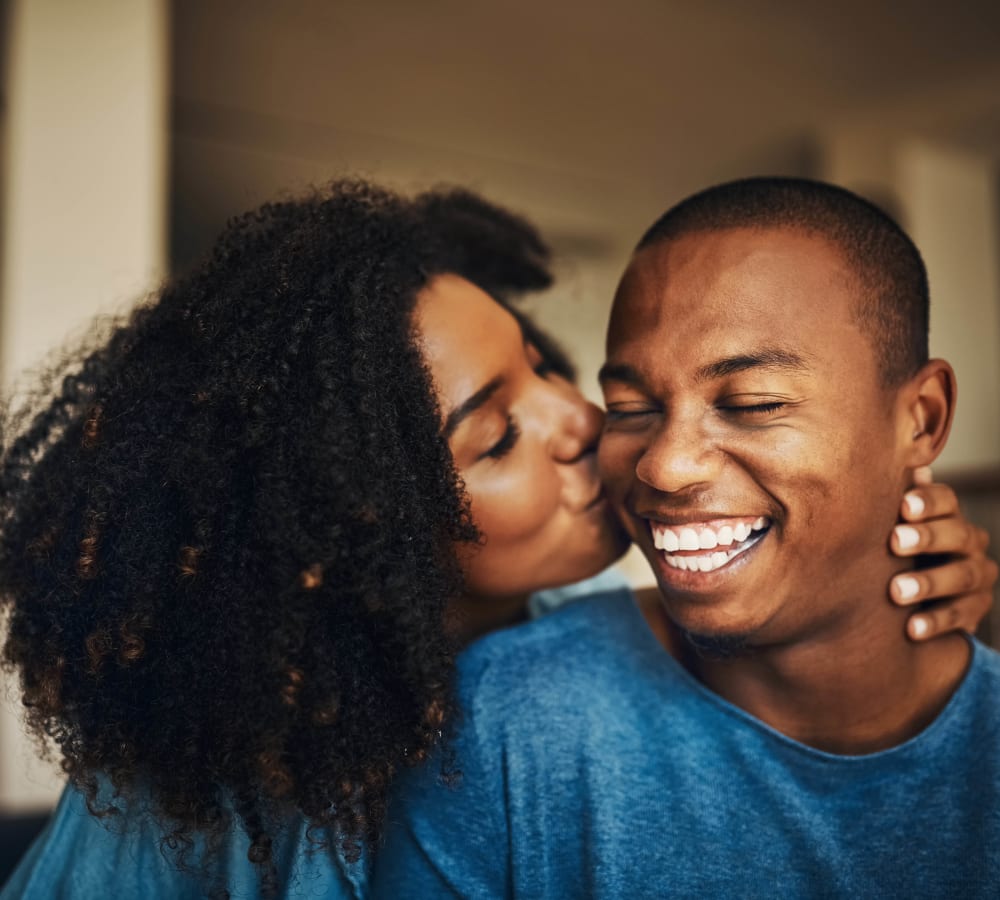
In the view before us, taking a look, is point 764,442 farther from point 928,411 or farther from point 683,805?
point 683,805

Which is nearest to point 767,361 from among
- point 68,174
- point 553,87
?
point 68,174

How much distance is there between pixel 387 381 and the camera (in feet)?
4.23

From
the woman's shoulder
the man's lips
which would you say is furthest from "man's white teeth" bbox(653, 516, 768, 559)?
the woman's shoulder

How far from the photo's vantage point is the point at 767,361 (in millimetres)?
1241

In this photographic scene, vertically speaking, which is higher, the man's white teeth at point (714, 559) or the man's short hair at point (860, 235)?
the man's short hair at point (860, 235)

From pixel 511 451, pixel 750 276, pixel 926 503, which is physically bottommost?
pixel 926 503

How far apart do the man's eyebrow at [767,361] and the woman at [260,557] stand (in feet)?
0.91

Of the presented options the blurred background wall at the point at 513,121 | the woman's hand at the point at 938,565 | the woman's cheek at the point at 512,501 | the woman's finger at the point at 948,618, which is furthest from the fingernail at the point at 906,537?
the blurred background wall at the point at 513,121

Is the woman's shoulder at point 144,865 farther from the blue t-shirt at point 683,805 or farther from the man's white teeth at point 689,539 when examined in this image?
the man's white teeth at point 689,539

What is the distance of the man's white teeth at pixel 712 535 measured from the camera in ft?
4.13

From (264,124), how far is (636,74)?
1.99 m

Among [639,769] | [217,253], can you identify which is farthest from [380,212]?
[639,769]

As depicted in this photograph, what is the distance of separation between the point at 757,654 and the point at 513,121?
5012 mm

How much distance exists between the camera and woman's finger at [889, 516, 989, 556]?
1.35 metres
